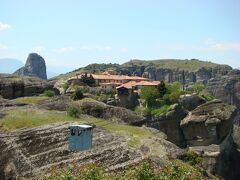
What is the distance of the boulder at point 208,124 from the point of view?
77.4 m

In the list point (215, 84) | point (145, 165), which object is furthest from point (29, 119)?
point (215, 84)

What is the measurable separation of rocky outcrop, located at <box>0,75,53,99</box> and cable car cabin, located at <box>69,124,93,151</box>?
48615 millimetres

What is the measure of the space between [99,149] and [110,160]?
229cm

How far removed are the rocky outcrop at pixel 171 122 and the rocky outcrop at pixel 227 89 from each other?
87.1m

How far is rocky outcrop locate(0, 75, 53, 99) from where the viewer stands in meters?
85.7

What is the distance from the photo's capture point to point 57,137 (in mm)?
44281

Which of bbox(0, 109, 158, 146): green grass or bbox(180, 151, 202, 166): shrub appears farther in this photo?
bbox(0, 109, 158, 146): green grass

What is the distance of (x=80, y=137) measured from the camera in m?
38.2

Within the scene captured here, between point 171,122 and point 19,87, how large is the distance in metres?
32.2

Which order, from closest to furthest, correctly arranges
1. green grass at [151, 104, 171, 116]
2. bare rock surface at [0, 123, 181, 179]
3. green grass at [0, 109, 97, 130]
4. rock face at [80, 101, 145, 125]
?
bare rock surface at [0, 123, 181, 179] → green grass at [0, 109, 97, 130] → rock face at [80, 101, 145, 125] → green grass at [151, 104, 171, 116]

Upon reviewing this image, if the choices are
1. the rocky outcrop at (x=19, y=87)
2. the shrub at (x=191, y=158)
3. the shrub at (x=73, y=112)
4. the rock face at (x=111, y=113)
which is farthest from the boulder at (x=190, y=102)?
the shrub at (x=191, y=158)

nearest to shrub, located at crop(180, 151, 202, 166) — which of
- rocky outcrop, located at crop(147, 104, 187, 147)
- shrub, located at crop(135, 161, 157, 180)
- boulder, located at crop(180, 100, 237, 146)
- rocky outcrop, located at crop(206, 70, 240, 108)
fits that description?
shrub, located at crop(135, 161, 157, 180)

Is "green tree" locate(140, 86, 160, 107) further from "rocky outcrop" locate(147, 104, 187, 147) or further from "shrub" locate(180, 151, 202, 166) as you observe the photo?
"shrub" locate(180, 151, 202, 166)

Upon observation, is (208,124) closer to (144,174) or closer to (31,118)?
(31,118)
